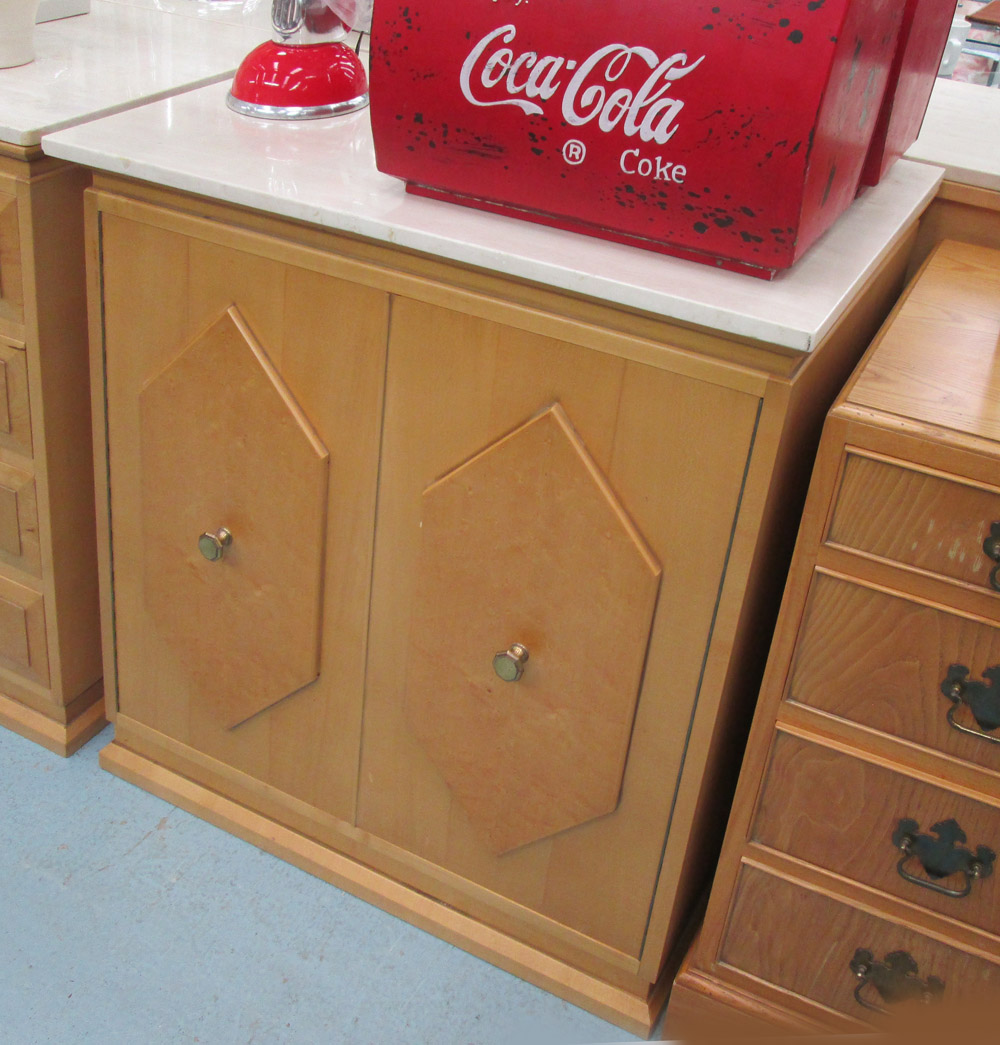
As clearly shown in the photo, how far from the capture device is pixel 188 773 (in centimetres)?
164

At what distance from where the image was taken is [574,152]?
106cm

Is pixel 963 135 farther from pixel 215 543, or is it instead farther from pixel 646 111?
pixel 215 543

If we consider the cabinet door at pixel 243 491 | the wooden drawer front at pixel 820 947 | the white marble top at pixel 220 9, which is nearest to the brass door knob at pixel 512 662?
the cabinet door at pixel 243 491

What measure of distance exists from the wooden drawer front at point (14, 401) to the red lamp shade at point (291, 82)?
422 millimetres

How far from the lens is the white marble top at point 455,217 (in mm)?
1016

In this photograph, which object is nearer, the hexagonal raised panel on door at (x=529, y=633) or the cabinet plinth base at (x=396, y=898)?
the hexagonal raised panel on door at (x=529, y=633)

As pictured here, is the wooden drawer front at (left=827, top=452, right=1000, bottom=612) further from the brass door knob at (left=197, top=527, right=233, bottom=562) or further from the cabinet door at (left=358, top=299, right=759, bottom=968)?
the brass door knob at (left=197, top=527, right=233, bottom=562)

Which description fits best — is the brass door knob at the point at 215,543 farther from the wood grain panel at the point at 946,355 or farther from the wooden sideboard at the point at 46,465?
the wood grain panel at the point at 946,355

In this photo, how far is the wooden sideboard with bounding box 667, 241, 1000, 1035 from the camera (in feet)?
3.37

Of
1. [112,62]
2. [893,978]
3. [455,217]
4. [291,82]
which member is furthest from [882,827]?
[112,62]

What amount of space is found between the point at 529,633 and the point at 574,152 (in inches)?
19.9

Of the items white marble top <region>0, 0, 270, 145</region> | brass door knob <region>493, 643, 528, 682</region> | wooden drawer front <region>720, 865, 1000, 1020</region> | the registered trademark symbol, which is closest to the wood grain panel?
the registered trademark symbol

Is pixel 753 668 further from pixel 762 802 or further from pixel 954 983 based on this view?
pixel 954 983

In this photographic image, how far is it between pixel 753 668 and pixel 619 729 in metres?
0.19
